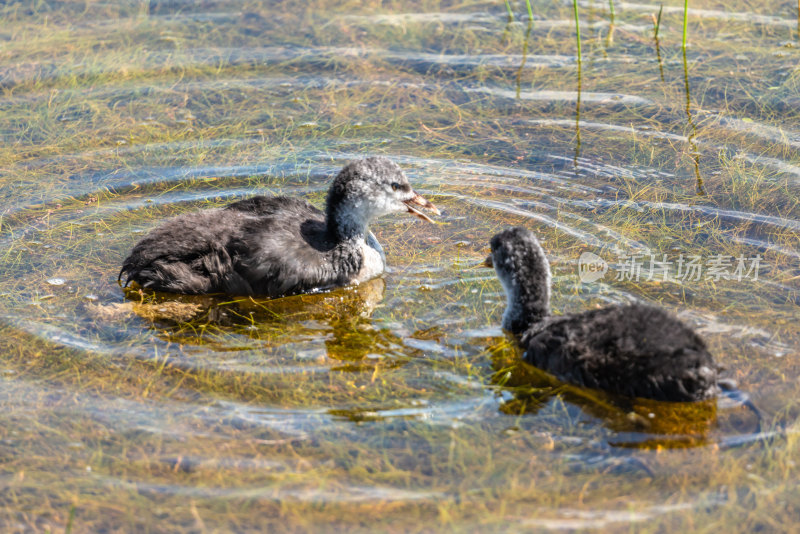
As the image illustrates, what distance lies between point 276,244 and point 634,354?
3.01m

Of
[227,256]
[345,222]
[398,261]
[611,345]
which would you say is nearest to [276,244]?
[227,256]

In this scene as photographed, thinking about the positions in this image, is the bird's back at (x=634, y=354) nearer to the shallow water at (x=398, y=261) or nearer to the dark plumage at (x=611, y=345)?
the dark plumage at (x=611, y=345)

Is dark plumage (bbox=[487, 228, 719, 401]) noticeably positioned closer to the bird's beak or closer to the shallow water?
the shallow water

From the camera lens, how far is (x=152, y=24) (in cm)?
1221

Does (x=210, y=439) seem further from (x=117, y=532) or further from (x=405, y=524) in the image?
(x=405, y=524)

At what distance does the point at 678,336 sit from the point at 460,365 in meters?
1.54

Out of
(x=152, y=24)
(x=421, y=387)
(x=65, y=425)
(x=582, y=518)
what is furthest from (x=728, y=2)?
(x=65, y=425)

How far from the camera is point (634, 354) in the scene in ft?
19.9

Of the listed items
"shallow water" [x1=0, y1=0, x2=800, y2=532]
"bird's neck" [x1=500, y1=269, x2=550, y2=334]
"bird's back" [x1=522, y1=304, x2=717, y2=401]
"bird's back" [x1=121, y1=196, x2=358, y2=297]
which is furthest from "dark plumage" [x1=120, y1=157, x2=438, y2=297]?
"bird's back" [x1=522, y1=304, x2=717, y2=401]

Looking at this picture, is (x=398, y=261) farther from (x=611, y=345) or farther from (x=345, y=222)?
(x=611, y=345)

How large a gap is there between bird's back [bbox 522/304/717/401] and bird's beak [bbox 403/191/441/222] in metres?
A: 2.06

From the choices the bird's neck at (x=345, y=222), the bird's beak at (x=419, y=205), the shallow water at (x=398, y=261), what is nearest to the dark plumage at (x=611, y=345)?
the shallow water at (x=398, y=261)

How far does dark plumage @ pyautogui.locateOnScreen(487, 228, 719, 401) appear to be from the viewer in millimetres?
6008

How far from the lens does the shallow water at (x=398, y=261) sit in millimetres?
5559
